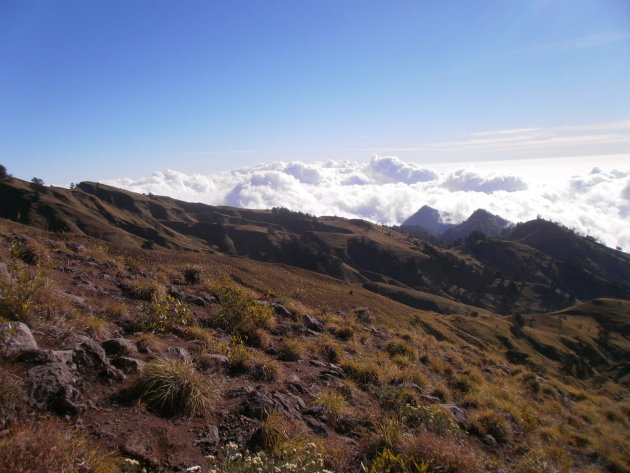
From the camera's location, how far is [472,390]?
11234 millimetres

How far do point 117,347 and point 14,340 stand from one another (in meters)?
1.72

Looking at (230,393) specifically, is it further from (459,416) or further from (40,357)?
(459,416)

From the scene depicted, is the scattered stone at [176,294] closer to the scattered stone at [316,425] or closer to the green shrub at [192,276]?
the green shrub at [192,276]

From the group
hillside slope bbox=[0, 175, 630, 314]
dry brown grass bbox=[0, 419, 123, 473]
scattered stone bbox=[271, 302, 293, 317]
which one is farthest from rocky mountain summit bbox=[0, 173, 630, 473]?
hillside slope bbox=[0, 175, 630, 314]

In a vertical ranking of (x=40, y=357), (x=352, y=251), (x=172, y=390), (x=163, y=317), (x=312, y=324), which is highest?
(x=40, y=357)

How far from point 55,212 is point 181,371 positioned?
116 metres

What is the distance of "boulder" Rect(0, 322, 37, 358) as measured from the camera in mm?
4797

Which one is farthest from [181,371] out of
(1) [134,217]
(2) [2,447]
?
(1) [134,217]

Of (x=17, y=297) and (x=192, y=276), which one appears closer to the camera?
(x=17, y=297)

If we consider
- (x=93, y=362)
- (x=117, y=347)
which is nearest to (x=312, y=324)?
(x=117, y=347)

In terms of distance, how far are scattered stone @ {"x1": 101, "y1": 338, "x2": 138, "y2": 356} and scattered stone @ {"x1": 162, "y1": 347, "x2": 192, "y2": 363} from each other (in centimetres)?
62

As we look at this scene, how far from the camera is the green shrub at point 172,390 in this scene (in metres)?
5.28

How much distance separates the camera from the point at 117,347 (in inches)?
254

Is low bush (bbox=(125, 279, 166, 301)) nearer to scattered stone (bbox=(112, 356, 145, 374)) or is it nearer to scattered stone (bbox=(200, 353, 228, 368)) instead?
scattered stone (bbox=(200, 353, 228, 368))
